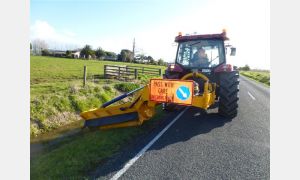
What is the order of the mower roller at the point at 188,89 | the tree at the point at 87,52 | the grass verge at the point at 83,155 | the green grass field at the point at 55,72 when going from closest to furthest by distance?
1. the grass verge at the point at 83,155
2. the mower roller at the point at 188,89
3. the green grass field at the point at 55,72
4. the tree at the point at 87,52

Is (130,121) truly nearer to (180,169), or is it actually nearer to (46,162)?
(46,162)

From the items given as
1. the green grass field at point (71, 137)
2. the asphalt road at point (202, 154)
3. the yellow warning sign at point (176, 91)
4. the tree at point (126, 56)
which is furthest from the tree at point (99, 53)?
the yellow warning sign at point (176, 91)

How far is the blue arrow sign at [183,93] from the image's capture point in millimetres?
5328

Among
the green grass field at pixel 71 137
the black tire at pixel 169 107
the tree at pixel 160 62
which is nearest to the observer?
the green grass field at pixel 71 137

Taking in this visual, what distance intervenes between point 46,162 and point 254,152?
12.7 feet

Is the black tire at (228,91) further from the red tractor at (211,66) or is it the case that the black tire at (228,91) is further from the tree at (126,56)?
the tree at (126,56)

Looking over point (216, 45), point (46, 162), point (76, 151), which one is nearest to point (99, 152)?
point (76, 151)

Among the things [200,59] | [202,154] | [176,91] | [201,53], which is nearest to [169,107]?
[200,59]

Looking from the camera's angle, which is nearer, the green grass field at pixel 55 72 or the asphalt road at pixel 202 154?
the asphalt road at pixel 202 154

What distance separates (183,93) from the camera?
5355mm

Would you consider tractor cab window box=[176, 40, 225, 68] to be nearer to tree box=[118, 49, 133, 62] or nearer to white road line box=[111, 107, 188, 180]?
white road line box=[111, 107, 188, 180]

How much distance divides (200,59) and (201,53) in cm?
18

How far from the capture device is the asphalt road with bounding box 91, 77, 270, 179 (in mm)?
3779

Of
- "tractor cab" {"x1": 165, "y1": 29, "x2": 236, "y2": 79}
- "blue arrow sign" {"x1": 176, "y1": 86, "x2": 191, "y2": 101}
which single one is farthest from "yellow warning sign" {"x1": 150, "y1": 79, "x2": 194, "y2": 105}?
"tractor cab" {"x1": 165, "y1": 29, "x2": 236, "y2": 79}
